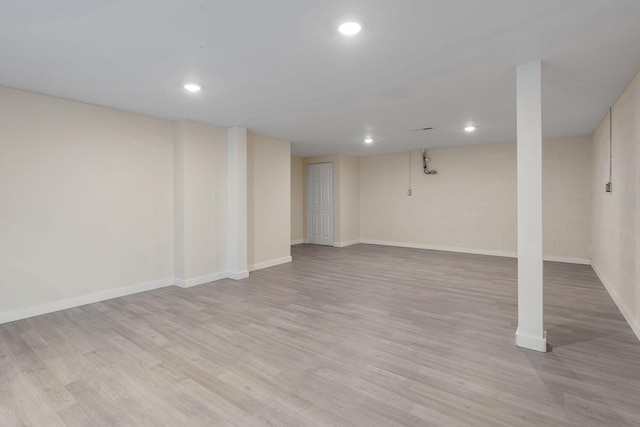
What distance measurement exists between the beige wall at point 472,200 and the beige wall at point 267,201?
3.14 metres

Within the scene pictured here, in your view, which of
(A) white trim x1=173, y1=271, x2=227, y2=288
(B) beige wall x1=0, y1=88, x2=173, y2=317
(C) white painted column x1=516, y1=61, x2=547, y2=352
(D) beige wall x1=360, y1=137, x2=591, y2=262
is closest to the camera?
(C) white painted column x1=516, y1=61, x2=547, y2=352

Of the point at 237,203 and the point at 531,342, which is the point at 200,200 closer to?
the point at 237,203

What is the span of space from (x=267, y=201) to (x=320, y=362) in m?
3.91

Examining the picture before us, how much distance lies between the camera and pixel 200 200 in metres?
4.88

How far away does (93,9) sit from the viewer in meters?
1.95

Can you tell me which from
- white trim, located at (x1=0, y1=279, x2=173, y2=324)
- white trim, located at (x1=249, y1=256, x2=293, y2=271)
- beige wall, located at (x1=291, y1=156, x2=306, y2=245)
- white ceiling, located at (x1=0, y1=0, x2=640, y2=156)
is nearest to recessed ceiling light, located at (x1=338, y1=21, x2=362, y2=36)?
white ceiling, located at (x1=0, y1=0, x2=640, y2=156)

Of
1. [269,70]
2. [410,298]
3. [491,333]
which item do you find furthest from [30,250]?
[491,333]

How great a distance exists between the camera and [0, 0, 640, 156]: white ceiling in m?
1.99

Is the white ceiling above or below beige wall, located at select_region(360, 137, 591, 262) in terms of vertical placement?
above

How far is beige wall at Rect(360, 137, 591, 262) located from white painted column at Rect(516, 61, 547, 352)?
14.8 feet

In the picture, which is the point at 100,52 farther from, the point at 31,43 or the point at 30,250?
the point at 30,250

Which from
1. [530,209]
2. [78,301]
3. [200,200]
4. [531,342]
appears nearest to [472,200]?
[530,209]

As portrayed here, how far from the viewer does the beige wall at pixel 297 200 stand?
8.72 metres

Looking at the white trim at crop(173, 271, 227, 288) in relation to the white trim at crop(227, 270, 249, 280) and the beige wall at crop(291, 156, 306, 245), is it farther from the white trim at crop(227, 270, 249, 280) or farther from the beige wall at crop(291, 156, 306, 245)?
the beige wall at crop(291, 156, 306, 245)
